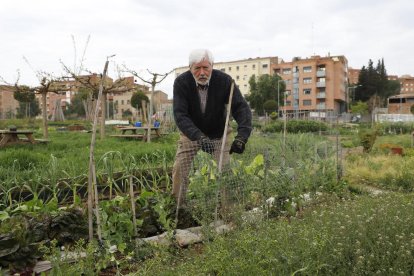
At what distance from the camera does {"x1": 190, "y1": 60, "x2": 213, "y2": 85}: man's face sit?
344cm

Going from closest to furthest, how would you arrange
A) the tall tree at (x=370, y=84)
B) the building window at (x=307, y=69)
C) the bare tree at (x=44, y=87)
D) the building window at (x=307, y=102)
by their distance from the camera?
1. the bare tree at (x=44, y=87)
2. the tall tree at (x=370, y=84)
3. the building window at (x=307, y=69)
4. the building window at (x=307, y=102)

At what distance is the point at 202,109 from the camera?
3.69 metres

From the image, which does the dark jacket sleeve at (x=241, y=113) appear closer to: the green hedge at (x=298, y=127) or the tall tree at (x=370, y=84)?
the green hedge at (x=298, y=127)

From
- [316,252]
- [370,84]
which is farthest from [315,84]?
[316,252]

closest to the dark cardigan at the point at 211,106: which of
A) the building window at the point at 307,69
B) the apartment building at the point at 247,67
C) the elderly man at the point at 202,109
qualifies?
the elderly man at the point at 202,109

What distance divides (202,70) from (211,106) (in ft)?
1.16

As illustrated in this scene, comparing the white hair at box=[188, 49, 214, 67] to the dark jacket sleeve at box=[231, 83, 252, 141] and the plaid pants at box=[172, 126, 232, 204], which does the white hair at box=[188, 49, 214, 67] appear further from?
the plaid pants at box=[172, 126, 232, 204]

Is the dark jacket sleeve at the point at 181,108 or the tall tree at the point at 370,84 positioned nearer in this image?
the dark jacket sleeve at the point at 181,108

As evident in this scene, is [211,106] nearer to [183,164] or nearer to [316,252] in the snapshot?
[183,164]

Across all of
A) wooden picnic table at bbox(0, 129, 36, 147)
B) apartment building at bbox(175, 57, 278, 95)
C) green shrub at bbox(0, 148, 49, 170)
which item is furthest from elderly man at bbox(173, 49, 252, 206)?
apartment building at bbox(175, 57, 278, 95)

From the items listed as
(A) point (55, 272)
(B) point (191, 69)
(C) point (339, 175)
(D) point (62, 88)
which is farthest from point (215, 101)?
(D) point (62, 88)

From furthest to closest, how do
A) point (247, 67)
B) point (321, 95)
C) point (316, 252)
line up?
point (247, 67), point (321, 95), point (316, 252)

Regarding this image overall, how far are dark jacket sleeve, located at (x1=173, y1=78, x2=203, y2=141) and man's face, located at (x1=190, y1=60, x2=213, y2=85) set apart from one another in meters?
0.15

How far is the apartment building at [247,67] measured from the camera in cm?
7550
